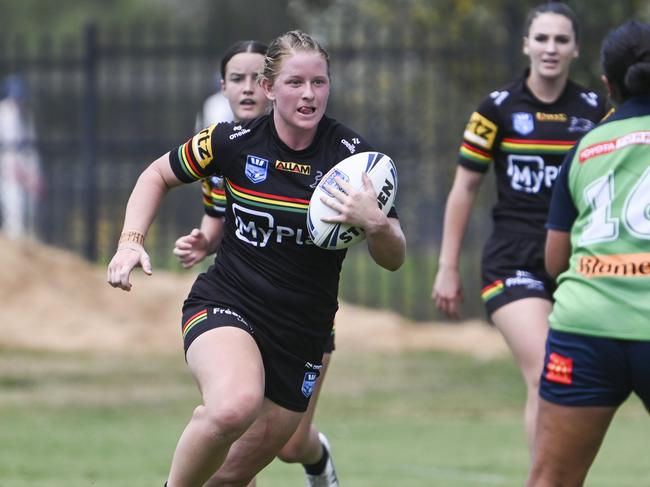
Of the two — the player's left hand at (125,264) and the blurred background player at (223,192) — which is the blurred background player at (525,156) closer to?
the blurred background player at (223,192)

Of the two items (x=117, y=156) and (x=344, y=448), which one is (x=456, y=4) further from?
(x=344, y=448)

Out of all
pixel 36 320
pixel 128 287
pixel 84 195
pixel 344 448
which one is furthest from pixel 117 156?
pixel 128 287

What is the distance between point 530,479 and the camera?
4.78m

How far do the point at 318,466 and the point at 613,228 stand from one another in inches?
118

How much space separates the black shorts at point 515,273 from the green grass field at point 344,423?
1.88 metres

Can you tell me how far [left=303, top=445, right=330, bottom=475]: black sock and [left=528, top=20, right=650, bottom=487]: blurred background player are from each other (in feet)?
8.20

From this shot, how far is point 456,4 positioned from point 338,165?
1150cm

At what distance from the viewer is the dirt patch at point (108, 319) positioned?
15.4 metres

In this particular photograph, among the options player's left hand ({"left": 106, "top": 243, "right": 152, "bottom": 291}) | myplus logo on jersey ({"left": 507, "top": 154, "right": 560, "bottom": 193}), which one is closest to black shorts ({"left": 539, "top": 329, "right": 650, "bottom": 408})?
player's left hand ({"left": 106, "top": 243, "right": 152, "bottom": 291})

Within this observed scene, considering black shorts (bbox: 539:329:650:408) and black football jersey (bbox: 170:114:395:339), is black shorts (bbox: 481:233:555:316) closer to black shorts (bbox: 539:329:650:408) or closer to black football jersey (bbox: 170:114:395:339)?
black football jersey (bbox: 170:114:395:339)

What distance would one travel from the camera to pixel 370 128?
1602cm

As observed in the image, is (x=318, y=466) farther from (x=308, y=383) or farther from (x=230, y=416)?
(x=230, y=416)

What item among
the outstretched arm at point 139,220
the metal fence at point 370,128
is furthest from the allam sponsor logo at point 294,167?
the metal fence at point 370,128

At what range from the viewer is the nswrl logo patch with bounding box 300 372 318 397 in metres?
5.71
